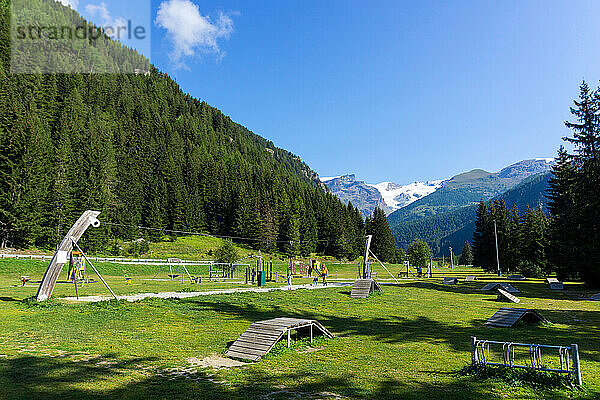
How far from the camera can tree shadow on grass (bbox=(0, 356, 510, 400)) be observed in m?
8.16

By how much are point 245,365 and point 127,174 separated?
329ft

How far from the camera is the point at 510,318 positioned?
1781 centimetres

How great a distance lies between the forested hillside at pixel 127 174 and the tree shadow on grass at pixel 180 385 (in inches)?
2143

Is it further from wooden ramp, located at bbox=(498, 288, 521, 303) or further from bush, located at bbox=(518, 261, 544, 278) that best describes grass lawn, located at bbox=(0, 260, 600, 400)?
bush, located at bbox=(518, 261, 544, 278)

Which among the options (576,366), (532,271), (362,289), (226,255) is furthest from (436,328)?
(532,271)

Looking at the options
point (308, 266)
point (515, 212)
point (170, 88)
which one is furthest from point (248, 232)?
point (170, 88)

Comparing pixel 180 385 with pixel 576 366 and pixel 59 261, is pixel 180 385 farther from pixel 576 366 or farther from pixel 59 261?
pixel 59 261

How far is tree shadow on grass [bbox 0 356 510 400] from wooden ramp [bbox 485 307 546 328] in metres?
9.76

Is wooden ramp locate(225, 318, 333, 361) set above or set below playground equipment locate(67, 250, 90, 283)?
below

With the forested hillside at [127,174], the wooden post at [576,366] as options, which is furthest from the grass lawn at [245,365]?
the forested hillside at [127,174]

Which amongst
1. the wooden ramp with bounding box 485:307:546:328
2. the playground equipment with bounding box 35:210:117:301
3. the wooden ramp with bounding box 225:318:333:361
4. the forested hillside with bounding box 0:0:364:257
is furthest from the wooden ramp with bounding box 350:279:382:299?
the forested hillside with bounding box 0:0:364:257

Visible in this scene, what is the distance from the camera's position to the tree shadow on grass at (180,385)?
8.16 m

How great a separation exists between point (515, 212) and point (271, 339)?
82937mm

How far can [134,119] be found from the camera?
140m
